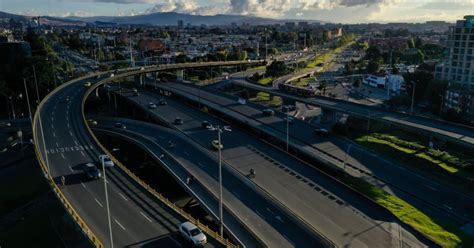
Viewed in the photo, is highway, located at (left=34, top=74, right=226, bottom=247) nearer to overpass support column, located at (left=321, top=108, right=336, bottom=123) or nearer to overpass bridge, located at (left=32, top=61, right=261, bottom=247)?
overpass bridge, located at (left=32, top=61, right=261, bottom=247)

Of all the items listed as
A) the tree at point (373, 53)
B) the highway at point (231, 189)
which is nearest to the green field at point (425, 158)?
the highway at point (231, 189)

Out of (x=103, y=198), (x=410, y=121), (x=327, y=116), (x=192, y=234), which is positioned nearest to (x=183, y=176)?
(x=103, y=198)

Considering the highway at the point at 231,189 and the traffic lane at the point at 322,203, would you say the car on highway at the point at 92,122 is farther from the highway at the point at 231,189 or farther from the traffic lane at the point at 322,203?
the traffic lane at the point at 322,203

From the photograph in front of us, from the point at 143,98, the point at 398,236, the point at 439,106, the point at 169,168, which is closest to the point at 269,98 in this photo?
the point at 143,98

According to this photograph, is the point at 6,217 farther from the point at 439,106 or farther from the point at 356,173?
the point at 439,106

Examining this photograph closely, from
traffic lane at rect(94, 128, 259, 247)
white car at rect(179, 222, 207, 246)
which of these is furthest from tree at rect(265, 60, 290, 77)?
white car at rect(179, 222, 207, 246)

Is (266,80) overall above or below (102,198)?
above

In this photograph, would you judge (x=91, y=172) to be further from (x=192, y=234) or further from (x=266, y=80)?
(x=266, y=80)
